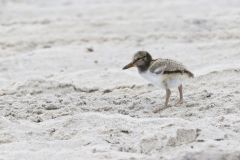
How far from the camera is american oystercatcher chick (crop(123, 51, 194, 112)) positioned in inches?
305

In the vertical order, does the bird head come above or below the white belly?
above

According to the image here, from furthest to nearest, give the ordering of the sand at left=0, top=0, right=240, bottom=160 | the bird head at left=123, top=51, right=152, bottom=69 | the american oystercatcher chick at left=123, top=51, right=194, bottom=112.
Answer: the bird head at left=123, top=51, right=152, bottom=69, the american oystercatcher chick at left=123, top=51, right=194, bottom=112, the sand at left=0, top=0, right=240, bottom=160

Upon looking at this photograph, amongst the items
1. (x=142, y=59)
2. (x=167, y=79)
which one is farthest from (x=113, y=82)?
(x=167, y=79)

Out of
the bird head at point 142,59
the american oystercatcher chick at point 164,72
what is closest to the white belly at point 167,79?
the american oystercatcher chick at point 164,72

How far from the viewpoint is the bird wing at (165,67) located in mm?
7742

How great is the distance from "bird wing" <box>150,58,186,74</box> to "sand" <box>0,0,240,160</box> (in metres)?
0.37

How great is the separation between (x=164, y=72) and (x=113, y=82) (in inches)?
69.4

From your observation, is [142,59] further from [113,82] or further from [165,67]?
[113,82]

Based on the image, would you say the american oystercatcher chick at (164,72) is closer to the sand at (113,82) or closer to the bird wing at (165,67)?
the bird wing at (165,67)

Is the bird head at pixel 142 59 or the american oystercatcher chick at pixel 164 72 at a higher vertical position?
the bird head at pixel 142 59

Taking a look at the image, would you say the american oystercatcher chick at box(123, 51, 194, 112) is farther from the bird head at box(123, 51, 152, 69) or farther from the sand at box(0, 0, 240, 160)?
the sand at box(0, 0, 240, 160)

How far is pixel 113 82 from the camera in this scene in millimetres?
9406

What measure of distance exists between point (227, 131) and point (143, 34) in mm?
5829

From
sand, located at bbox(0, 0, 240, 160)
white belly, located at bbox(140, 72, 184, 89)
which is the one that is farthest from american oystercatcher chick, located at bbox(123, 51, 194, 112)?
sand, located at bbox(0, 0, 240, 160)
